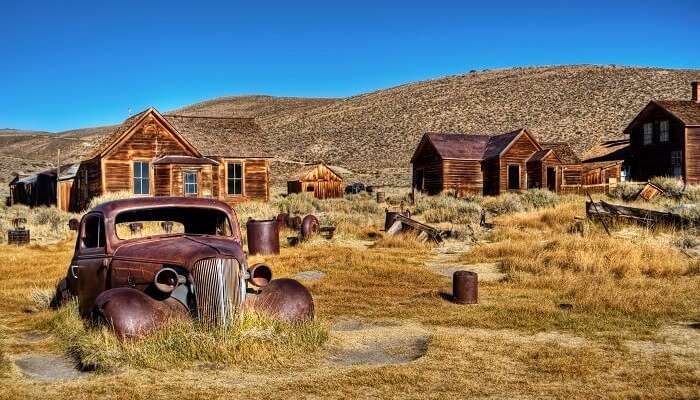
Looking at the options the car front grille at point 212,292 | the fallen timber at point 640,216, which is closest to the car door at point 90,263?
the car front grille at point 212,292

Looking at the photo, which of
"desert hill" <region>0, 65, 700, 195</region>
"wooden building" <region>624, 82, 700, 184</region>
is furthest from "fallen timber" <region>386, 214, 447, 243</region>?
"desert hill" <region>0, 65, 700, 195</region>

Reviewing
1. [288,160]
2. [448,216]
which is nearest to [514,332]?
[448,216]

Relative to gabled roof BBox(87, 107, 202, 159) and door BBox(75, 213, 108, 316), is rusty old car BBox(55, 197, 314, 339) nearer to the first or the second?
door BBox(75, 213, 108, 316)

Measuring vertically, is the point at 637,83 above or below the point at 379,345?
above

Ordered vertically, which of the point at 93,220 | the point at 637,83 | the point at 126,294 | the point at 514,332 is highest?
the point at 637,83

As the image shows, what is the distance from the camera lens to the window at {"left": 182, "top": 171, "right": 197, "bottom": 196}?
2829cm

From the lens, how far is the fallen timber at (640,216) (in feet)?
56.9

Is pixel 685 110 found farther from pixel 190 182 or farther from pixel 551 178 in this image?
pixel 190 182

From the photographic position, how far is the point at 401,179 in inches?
2211

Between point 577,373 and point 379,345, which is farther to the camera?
point 379,345

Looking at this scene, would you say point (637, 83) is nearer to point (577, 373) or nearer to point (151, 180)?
point (151, 180)

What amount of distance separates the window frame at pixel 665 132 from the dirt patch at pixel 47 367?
3770cm

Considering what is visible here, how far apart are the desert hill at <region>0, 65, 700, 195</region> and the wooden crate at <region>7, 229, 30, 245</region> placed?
38168mm

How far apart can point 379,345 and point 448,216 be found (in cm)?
1747
